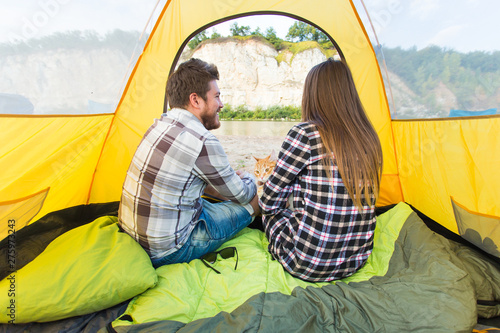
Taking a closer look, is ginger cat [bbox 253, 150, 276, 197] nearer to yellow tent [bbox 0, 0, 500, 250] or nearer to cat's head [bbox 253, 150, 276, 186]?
cat's head [bbox 253, 150, 276, 186]

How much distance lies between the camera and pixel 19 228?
1287 millimetres

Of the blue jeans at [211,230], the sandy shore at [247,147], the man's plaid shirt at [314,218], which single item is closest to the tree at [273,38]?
the sandy shore at [247,147]

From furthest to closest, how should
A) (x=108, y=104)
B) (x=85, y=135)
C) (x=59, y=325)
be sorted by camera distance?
(x=108, y=104)
(x=85, y=135)
(x=59, y=325)

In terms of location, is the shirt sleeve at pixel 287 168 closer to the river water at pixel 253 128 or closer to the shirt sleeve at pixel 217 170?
the shirt sleeve at pixel 217 170

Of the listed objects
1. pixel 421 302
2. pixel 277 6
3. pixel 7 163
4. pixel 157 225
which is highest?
pixel 277 6

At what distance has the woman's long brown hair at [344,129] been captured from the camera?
1142 mm

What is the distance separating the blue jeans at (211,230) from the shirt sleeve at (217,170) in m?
0.16

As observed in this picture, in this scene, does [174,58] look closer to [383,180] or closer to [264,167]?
[264,167]

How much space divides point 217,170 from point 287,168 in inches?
13.9

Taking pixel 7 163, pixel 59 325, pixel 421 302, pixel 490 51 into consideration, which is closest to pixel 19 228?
pixel 7 163

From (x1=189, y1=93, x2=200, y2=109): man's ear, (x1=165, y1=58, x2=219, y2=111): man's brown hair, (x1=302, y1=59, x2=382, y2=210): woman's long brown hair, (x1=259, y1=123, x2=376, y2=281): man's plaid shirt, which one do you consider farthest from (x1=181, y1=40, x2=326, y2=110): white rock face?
(x1=259, y1=123, x2=376, y2=281): man's plaid shirt

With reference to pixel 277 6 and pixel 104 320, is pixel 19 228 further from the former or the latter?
pixel 277 6

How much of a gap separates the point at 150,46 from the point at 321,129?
1.48 metres

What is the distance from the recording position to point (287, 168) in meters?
1.23
